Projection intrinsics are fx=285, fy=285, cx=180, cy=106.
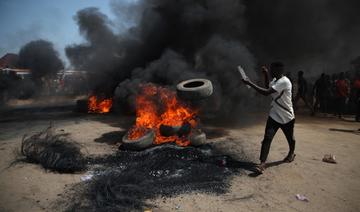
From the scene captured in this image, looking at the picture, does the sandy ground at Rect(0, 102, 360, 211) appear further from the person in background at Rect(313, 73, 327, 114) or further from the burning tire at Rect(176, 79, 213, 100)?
the person in background at Rect(313, 73, 327, 114)

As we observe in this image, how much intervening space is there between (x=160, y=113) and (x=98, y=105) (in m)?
8.54

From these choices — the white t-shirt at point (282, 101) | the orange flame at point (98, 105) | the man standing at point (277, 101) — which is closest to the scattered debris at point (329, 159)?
the man standing at point (277, 101)

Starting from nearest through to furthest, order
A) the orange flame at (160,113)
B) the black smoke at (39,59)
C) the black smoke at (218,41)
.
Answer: the orange flame at (160,113), the black smoke at (218,41), the black smoke at (39,59)

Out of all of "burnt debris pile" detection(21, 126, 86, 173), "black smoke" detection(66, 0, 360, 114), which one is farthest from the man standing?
"black smoke" detection(66, 0, 360, 114)

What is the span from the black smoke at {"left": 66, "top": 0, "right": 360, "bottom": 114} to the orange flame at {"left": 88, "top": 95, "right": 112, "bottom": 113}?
1183 millimetres

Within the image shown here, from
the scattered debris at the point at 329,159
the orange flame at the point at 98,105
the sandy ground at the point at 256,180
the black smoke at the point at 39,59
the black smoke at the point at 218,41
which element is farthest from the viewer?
the black smoke at the point at 39,59

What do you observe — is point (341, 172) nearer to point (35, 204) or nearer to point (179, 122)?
point (179, 122)

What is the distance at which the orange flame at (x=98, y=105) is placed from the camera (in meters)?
16.8

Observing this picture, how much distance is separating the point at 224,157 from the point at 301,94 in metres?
9.71

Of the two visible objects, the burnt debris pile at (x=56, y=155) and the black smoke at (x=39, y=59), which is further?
the black smoke at (x=39, y=59)

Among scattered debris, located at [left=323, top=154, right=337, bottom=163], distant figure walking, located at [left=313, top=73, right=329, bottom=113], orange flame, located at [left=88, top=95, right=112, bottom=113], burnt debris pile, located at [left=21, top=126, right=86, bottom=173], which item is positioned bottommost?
burnt debris pile, located at [left=21, top=126, right=86, bottom=173]

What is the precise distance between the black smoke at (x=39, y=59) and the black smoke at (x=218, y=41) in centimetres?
813

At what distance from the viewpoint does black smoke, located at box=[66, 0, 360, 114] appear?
13.8 m

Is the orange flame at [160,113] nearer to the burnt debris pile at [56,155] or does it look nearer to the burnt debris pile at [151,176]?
the burnt debris pile at [151,176]
